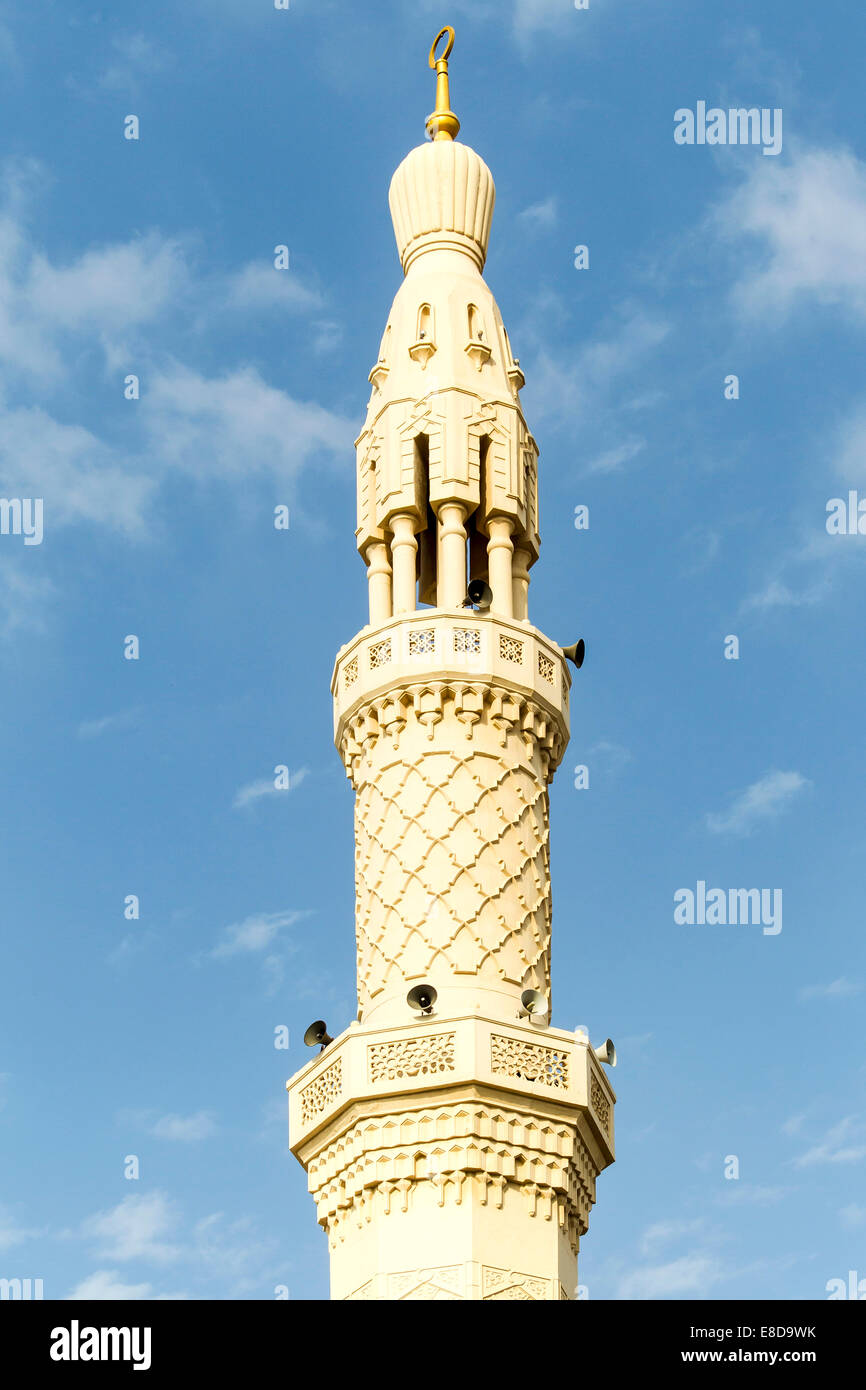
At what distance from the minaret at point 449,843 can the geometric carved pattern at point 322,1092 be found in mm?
34

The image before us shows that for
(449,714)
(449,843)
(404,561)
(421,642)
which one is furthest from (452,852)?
(404,561)

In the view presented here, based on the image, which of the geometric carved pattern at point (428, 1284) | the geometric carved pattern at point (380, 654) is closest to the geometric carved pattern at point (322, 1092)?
the geometric carved pattern at point (428, 1284)

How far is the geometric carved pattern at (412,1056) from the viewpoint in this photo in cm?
2392

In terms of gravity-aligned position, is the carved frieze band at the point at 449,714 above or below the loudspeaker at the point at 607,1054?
above

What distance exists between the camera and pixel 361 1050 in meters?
24.4

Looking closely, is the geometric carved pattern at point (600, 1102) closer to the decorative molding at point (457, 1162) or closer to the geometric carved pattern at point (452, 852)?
the decorative molding at point (457, 1162)

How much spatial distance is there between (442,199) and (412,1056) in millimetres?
12498

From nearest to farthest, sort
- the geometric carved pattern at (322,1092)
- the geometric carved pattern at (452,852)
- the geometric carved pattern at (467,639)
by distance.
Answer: the geometric carved pattern at (322,1092), the geometric carved pattern at (452,852), the geometric carved pattern at (467,639)

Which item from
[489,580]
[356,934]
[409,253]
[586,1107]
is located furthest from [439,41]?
[586,1107]

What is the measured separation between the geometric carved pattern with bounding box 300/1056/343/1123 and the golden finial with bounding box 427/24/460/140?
1365 centimetres

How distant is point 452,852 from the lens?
83.9ft

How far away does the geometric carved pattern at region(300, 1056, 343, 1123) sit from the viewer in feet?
80.9

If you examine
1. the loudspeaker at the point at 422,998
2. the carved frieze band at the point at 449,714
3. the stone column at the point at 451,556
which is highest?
the stone column at the point at 451,556

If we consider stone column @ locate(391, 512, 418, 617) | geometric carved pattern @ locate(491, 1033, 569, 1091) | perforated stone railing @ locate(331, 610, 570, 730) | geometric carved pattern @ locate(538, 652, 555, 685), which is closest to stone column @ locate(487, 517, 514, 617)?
perforated stone railing @ locate(331, 610, 570, 730)
